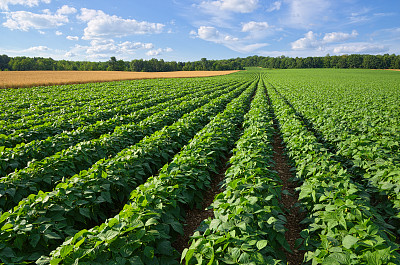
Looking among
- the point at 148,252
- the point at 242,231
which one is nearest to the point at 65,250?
the point at 148,252

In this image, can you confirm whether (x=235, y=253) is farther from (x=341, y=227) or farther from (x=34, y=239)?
(x=34, y=239)

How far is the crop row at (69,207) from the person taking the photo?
10.2 feet

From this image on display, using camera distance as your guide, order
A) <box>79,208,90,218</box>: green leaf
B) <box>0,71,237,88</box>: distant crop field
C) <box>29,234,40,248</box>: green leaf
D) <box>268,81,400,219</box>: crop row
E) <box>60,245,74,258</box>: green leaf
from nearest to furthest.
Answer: <box>60,245,74,258</box>: green leaf < <box>29,234,40,248</box>: green leaf < <box>79,208,90,218</box>: green leaf < <box>268,81,400,219</box>: crop row < <box>0,71,237,88</box>: distant crop field

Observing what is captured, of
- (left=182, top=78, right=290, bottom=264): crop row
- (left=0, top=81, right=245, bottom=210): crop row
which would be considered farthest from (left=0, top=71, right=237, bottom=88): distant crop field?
(left=182, top=78, right=290, bottom=264): crop row

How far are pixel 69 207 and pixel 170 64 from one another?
12291 cm

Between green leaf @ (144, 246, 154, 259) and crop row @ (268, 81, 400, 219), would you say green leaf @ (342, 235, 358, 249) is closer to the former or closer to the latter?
crop row @ (268, 81, 400, 219)

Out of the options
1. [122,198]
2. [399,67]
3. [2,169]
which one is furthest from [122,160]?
[399,67]

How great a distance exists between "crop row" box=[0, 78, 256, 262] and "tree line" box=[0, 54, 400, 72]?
359 feet

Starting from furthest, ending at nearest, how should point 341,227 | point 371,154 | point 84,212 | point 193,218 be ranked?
point 371,154 → point 193,218 → point 84,212 → point 341,227

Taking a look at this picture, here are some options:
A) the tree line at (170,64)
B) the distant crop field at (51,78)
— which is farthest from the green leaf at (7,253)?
the tree line at (170,64)

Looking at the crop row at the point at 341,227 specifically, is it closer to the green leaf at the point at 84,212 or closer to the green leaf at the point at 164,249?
the green leaf at the point at 164,249

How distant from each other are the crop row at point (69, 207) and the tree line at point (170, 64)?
10947cm

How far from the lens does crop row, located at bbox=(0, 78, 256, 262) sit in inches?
122

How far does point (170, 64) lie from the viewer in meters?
119
